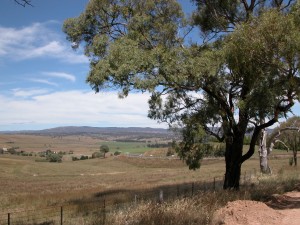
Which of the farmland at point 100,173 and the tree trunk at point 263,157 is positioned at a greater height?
the tree trunk at point 263,157

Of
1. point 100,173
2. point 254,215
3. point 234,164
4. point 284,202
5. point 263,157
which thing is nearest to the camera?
point 254,215

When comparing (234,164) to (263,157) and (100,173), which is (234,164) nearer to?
(263,157)

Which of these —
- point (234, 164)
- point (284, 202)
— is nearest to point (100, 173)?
point (234, 164)

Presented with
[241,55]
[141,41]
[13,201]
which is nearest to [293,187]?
[241,55]

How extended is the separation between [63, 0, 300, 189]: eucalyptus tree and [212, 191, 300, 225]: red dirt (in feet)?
13.5

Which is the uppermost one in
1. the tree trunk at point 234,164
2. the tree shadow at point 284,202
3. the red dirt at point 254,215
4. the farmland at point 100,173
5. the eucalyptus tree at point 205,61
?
the eucalyptus tree at point 205,61

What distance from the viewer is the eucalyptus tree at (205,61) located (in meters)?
13.7

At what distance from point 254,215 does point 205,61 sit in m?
6.62

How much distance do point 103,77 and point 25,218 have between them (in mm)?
7668

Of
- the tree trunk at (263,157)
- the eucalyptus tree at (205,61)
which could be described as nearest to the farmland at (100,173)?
the tree trunk at (263,157)

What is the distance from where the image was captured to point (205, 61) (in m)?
16.0

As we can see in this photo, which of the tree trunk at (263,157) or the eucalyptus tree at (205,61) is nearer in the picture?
the eucalyptus tree at (205,61)

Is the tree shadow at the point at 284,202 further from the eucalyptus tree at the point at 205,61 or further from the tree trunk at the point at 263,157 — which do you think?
the tree trunk at the point at 263,157

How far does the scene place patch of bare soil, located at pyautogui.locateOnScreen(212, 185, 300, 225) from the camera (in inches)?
444
